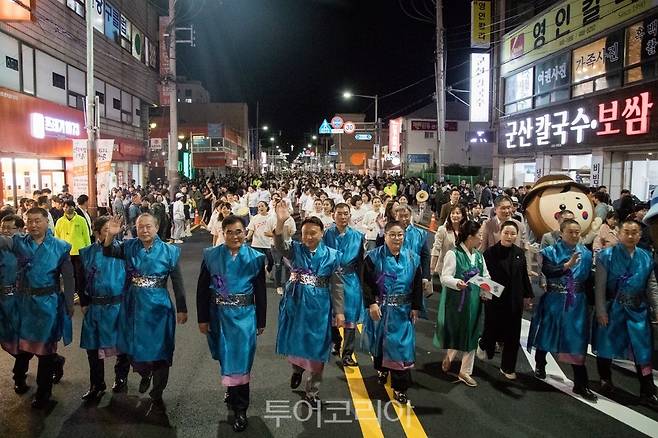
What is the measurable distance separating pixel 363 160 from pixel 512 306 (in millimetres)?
81443

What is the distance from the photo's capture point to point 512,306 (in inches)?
233

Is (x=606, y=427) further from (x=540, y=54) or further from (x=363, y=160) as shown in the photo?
(x=363, y=160)

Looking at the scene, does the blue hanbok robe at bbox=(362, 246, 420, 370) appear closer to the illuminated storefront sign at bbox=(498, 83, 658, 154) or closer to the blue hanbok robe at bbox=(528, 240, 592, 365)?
the blue hanbok robe at bbox=(528, 240, 592, 365)

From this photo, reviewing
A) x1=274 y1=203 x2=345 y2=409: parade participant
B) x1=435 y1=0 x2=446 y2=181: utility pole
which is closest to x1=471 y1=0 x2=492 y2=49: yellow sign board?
x1=435 y1=0 x2=446 y2=181: utility pole

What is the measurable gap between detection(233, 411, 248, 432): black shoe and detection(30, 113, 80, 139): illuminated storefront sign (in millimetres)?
15718

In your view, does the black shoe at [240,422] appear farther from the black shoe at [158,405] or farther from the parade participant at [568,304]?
the parade participant at [568,304]

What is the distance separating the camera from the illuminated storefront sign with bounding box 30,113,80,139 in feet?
57.5

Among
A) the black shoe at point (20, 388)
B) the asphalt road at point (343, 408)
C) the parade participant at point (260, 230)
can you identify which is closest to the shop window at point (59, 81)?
the parade participant at point (260, 230)

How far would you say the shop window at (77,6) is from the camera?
20.7m

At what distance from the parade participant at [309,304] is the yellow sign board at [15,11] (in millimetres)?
10832

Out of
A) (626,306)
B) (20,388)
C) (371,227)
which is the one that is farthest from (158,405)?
(371,227)

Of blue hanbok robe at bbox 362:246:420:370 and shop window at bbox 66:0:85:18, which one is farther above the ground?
shop window at bbox 66:0:85:18

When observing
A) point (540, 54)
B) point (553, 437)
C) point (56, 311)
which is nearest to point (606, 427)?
point (553, 437)

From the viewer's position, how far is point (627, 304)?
17.8 ft
